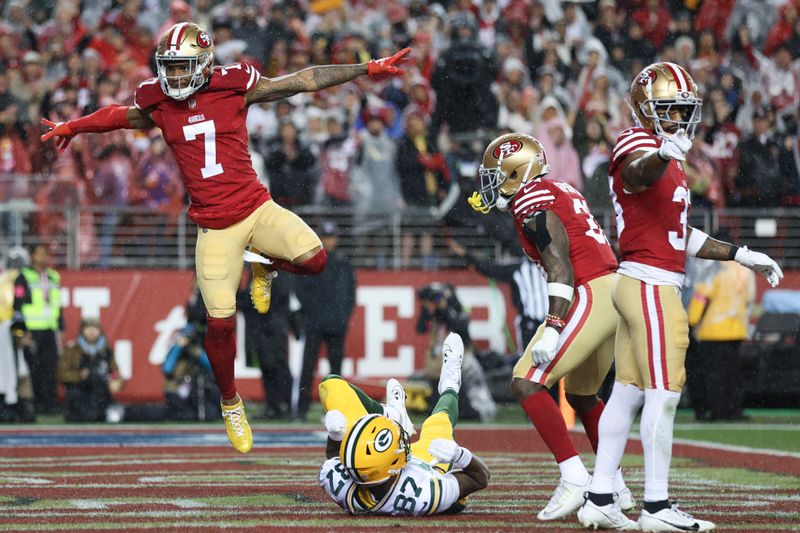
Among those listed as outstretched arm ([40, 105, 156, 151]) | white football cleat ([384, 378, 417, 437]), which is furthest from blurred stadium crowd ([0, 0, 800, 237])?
white football cleat ([384, 378, 417, 437])

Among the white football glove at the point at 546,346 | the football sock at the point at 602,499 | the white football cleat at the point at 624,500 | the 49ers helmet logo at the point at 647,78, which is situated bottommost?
the white football cleat at the point at 624,500

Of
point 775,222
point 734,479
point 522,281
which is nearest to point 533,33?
point 775,222

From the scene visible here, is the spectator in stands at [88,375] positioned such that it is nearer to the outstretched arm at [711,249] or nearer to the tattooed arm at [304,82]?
the tattooed arm at [304,82]

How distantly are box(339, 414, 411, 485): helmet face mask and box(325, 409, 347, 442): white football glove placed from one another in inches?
8.4

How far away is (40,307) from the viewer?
45.9 ft

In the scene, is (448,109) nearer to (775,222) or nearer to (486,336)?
(486,336)

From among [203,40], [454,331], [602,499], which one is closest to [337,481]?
[602,499]

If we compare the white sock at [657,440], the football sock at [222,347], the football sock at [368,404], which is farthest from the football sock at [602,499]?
the football sock at [222,347]

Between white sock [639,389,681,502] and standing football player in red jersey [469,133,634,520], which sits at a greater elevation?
standing football player in red jersey [469,133,634,520]

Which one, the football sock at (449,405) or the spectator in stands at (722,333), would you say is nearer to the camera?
the football sock at (449,405)

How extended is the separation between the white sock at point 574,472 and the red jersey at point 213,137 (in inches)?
97.1

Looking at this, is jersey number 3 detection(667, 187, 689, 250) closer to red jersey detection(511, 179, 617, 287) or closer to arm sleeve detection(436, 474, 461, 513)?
red jersey detection(511, 179, 617, 287)

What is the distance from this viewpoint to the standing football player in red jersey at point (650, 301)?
19.6ft

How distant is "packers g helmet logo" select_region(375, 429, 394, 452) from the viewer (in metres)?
6.21
